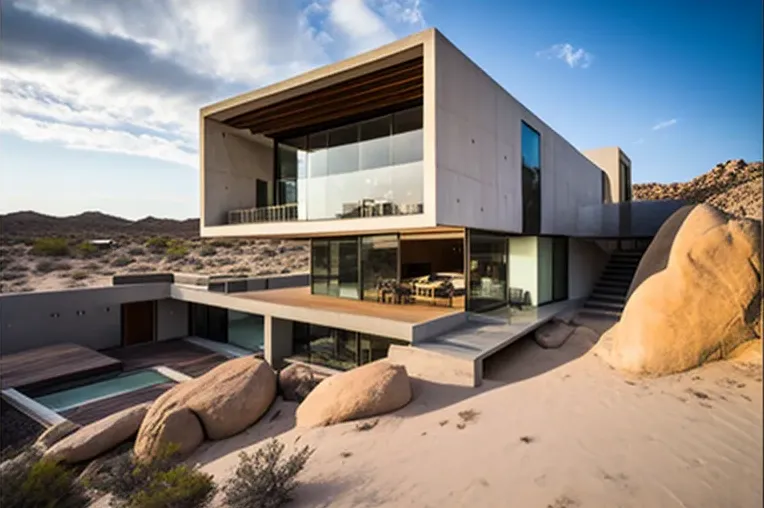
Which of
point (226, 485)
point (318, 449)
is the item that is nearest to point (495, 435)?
point (318, 449)

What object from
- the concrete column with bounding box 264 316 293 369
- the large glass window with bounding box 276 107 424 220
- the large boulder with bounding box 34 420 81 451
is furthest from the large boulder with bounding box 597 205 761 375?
the large boulder with bounding box 34 420 81 451

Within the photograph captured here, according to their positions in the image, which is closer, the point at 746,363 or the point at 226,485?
the point at 226,485

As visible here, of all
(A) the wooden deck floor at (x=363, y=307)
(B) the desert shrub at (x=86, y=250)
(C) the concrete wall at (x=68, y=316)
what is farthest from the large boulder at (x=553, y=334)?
(B) the desert shrub at (x=86, y=250)

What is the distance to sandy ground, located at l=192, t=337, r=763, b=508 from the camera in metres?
3.91

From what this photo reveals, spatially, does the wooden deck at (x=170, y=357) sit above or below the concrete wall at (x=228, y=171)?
below

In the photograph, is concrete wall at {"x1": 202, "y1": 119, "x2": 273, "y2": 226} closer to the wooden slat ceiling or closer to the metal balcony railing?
the metal balcony railing

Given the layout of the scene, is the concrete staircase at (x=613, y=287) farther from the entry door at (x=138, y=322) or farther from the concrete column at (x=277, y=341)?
the entry door at (x=138, y=322)

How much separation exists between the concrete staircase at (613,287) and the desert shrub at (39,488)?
46.7 feet

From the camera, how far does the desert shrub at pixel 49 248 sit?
32250mm

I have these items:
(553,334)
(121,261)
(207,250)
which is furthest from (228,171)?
(207,250)

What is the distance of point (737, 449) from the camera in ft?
14.2

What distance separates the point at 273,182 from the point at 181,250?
2738 cm

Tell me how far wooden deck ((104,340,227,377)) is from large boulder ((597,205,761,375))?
12.1m

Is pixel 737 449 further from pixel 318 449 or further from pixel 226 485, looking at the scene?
pixel 226 485
